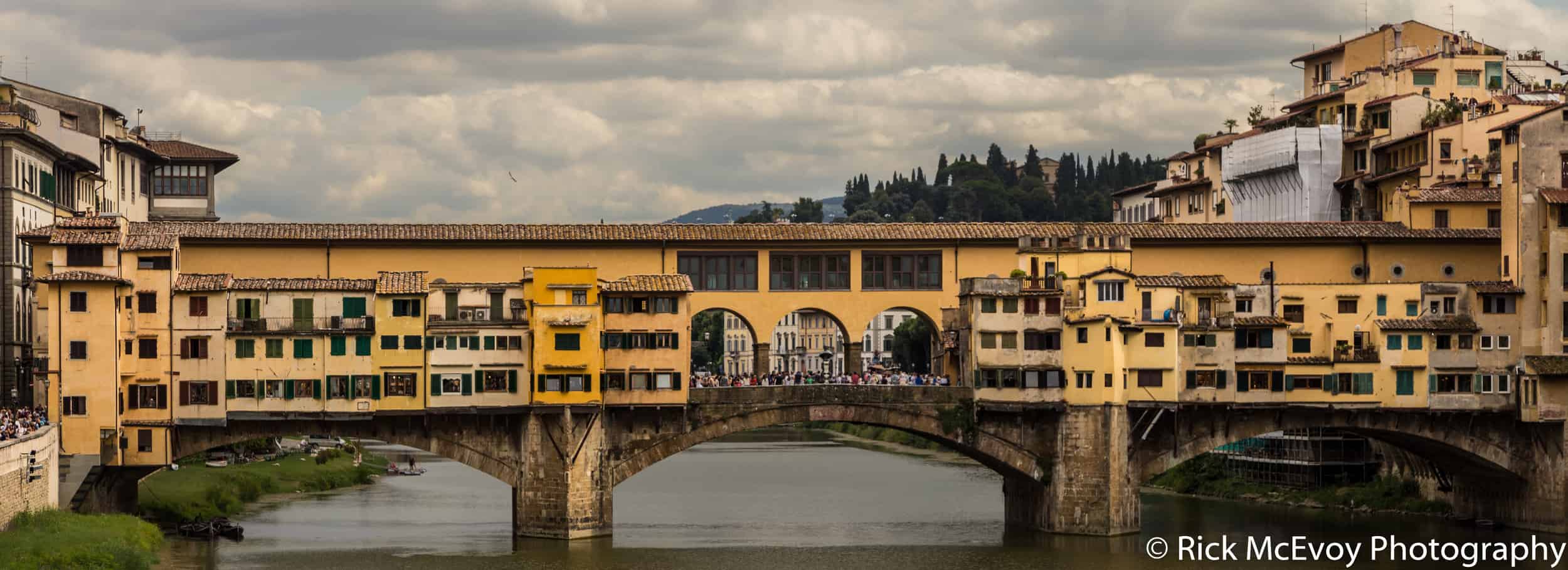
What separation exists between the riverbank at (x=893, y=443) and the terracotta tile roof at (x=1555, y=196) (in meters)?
36.2

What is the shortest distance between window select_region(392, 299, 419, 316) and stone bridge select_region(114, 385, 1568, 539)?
2.93 meters

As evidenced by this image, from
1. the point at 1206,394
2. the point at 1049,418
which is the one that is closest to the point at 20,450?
the point at 1049,418

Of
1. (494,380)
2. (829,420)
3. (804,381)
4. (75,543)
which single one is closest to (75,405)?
(75,543)

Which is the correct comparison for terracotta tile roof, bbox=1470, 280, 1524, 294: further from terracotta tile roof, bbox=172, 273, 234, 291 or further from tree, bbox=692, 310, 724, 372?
tree, bbox=692, 310, 724, 372

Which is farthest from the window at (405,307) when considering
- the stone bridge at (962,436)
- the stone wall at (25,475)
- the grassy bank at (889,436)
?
the grassy bank at (889,436)

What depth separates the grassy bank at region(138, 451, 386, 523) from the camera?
220 feet

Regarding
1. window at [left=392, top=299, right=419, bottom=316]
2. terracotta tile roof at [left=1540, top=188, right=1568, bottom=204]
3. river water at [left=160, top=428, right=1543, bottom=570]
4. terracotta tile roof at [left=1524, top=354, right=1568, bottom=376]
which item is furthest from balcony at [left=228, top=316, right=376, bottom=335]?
terracotta tile roof at [left=1540, top=188, right=1568, bottom=204]

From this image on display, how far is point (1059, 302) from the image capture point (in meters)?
63.1

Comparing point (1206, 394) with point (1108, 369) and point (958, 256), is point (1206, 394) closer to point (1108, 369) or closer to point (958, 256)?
point (1108, 369)

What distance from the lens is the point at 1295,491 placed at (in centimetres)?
7669

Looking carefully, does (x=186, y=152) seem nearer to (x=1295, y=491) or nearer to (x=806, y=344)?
(x=1295, y=491)

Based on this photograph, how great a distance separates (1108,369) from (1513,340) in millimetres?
13362

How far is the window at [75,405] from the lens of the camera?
2272 inches

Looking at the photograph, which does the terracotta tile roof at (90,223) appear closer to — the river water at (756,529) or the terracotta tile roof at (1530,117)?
the river water at (756,529)
